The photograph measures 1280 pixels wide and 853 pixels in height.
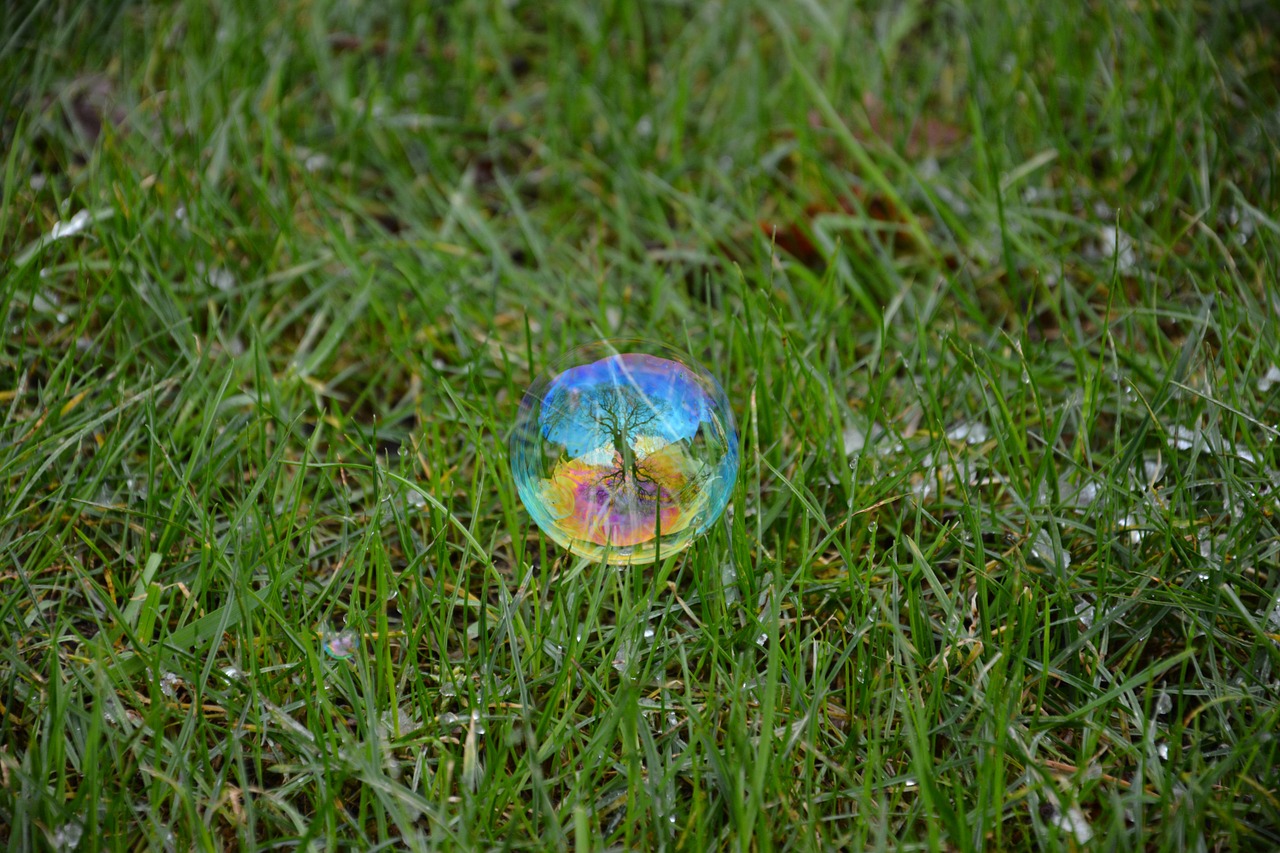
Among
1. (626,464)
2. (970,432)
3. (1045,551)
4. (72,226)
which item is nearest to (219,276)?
(72,226)

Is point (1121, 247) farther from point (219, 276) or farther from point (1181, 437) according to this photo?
point (219, 276)

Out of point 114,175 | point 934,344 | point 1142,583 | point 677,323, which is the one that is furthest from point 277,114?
point 1142,583

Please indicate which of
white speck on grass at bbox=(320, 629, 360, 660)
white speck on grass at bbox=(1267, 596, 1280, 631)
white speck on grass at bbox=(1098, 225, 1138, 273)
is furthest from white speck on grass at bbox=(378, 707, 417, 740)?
white speck on grass at bbox=(1098, 225, 1138, 273)

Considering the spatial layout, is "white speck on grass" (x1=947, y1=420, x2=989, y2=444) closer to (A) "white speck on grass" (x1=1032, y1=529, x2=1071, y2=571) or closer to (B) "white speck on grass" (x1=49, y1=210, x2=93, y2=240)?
(A) "white speck on grass" (x1=1032, y1=529, x2=1071, y2=571)

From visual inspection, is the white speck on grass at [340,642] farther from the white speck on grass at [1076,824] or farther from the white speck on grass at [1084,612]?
the white speck on grass at [1084,612]

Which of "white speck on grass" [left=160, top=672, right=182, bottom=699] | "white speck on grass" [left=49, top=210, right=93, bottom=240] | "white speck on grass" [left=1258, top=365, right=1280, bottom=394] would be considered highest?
"white speck on grass" [left=49, top=210, right=93, bottom=240]

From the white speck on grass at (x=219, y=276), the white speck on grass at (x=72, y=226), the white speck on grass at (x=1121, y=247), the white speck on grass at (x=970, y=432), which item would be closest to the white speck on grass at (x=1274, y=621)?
the white speck on grass at (x=970, y=432)

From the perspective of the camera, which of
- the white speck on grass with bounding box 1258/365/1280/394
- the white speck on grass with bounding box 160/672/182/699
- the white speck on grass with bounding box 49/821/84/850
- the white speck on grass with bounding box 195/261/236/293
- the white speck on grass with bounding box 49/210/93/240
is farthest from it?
the white speck on grass with bounding box 195/261/236/293
